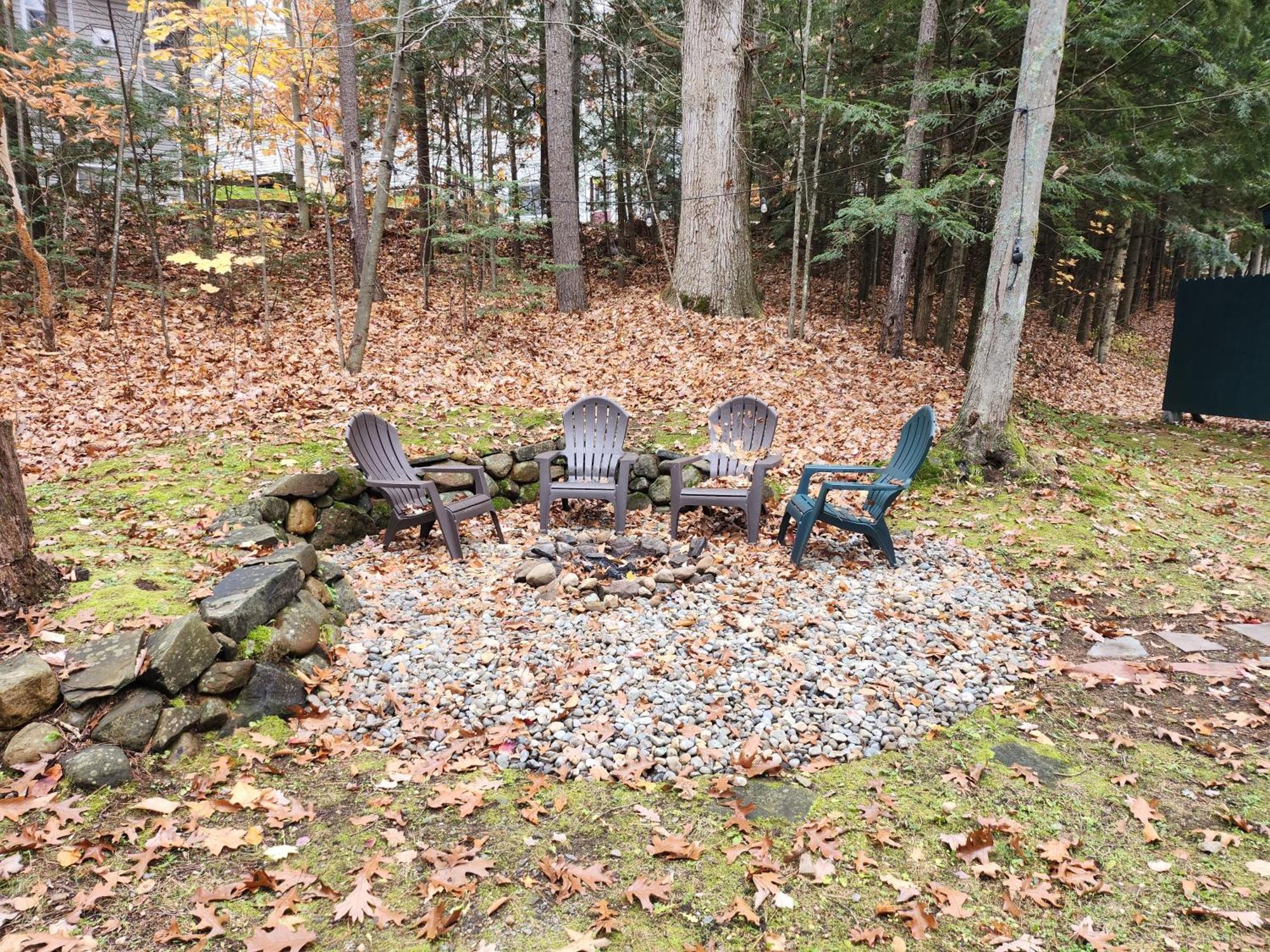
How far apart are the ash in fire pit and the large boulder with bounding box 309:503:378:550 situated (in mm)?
1480

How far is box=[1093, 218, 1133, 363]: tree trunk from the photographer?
12.5 m

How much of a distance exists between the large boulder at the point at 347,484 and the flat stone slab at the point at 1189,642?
17.4 feet

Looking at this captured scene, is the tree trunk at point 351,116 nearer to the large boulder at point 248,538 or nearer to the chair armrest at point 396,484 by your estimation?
the chair armrest at point 396,484

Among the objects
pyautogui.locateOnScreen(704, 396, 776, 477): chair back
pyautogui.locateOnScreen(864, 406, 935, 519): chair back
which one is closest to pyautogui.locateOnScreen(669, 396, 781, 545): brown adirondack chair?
pyautogui.locateOnScreen(704, 396, 776, 477): chair back

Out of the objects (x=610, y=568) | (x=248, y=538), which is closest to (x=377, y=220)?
(x=248, y=538)

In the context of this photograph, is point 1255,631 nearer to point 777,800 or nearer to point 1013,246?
point 777,800

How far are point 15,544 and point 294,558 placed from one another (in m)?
1.16

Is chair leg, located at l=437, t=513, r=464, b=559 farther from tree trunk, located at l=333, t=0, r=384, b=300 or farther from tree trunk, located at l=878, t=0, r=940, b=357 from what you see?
tree trunk, located at l=878, t=0, r=940, b=357

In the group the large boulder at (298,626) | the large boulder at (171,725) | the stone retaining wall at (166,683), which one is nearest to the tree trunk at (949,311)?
the large boulder at (298,626)

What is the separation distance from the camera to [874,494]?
4992mm

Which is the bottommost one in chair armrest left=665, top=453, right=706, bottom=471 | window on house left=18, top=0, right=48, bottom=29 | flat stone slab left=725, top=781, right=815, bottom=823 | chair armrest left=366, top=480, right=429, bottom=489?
flat stone slab left=725, top=781, right=815, bottom=823

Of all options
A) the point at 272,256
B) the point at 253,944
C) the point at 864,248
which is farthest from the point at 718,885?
the point at 864,248

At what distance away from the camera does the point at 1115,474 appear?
648cm

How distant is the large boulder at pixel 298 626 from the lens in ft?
10.9
